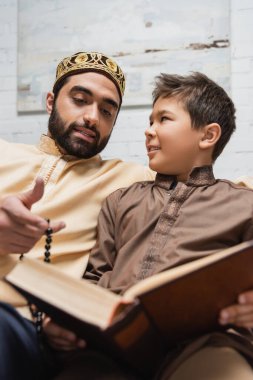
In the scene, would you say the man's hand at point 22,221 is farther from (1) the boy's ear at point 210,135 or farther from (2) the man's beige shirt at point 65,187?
(1) the boy's ear at point 210,135

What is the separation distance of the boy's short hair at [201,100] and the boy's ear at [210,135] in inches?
0.7

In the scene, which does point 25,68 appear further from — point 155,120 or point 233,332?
point 233,332

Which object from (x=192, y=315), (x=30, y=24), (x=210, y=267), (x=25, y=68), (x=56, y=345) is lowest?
(x=56, y=345)

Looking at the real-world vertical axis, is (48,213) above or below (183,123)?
below

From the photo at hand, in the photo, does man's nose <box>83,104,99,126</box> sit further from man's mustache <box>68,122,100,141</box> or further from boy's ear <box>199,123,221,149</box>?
boy's ear <box>199,123,221,149</box>

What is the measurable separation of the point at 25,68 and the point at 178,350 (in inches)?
64.9

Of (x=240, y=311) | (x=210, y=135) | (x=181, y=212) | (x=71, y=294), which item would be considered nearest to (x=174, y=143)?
(x=210, y=135)

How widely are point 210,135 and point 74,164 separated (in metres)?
0.43

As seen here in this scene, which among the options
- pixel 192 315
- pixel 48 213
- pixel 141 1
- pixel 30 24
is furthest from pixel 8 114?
pixel 192 315

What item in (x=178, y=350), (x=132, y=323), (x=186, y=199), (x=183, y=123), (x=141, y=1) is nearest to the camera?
(x=132, y=323)

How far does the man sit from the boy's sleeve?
38mm

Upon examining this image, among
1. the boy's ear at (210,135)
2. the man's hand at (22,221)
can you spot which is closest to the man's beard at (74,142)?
the boy's ear at (210,135)

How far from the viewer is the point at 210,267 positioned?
2.17 feet

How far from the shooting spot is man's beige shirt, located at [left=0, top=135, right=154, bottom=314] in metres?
1.24
